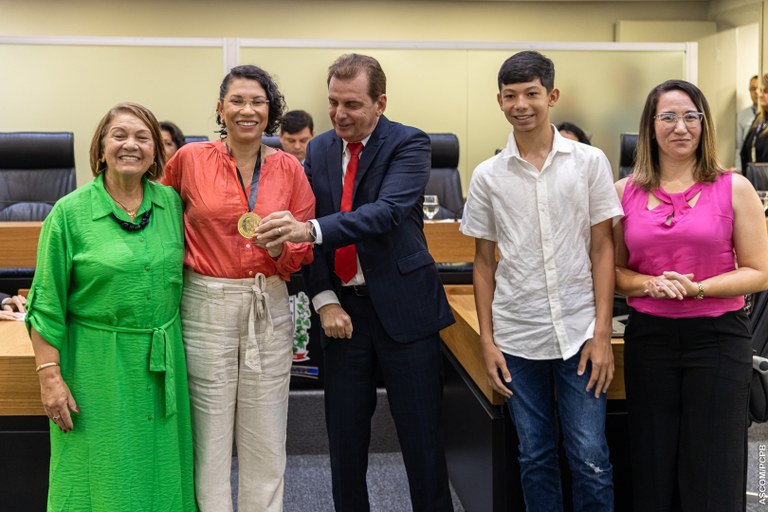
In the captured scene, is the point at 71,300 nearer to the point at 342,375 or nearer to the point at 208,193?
the point at 208,193

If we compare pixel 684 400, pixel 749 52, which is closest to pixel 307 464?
pixel 684 400

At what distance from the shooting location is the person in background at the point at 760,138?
228 inches

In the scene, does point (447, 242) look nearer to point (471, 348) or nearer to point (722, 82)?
point (471, 348)

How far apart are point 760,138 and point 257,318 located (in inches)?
221

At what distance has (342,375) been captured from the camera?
173 cm

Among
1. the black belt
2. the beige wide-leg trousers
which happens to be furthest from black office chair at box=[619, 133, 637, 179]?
the beige wide-leg trousers

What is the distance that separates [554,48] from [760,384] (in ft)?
12.5

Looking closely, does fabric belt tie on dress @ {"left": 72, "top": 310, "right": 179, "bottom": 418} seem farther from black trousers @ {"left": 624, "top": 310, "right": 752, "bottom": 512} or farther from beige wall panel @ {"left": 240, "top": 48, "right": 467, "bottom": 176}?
beige wall panel @ {"left": 240, "top": 48, "right": 467, "bottom": 176}

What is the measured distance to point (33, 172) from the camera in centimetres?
423

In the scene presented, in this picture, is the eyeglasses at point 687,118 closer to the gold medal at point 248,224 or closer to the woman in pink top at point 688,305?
the woman in pink top at point 688,305

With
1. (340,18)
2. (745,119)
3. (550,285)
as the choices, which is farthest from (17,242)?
(745,119)

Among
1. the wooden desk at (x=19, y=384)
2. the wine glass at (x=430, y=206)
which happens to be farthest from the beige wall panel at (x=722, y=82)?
the wooden desk at (x=19, y=384)

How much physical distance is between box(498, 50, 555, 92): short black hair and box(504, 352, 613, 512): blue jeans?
0.63 meters

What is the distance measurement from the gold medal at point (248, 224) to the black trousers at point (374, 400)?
0.30 metres
